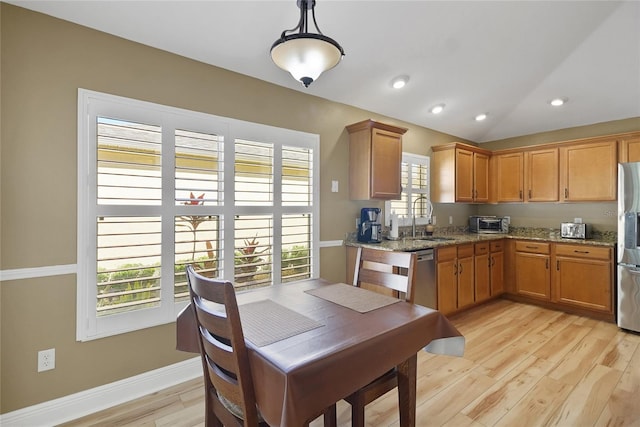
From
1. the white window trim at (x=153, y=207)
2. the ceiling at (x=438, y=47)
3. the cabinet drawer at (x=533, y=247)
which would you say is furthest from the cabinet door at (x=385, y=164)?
the cabinet drawer at (x=533, y=247)

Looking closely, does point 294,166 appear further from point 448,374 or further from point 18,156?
point 448,374

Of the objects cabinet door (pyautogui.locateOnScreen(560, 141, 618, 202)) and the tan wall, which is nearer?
the tan wall

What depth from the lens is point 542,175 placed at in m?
4.18

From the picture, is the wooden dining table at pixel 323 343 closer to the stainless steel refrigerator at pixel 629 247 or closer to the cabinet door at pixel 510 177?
the stainless steel refrigerator at pixel 629 247

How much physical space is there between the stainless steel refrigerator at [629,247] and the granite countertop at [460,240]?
234 millimetres

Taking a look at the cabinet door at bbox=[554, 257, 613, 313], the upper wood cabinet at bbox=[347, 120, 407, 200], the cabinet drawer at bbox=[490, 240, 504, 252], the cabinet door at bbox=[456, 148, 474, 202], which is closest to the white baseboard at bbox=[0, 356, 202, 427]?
the upper wood cabinet at bbox=[347, 120, 407, 200]

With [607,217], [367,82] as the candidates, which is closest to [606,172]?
[607,217]

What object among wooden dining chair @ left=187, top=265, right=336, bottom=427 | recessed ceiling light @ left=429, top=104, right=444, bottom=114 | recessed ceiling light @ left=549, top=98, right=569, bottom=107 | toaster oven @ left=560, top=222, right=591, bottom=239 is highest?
recessed ceiling light @ left=549, top=98, right=569, bottom=107

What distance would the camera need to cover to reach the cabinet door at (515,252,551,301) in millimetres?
3896

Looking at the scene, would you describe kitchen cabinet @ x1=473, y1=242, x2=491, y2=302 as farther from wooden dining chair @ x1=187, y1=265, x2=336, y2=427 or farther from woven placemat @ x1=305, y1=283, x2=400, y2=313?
wooden dining chair @ x1=187, y1=265, x2=336, y2=427

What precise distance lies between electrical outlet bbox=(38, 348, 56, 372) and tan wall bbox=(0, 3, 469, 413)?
0.02 meters

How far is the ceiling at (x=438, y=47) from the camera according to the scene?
2094 millimetres

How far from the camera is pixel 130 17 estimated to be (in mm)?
1973

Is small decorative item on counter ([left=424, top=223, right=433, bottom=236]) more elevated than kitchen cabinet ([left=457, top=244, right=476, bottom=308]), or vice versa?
small decorative item on counter ([left=424, top=223, right=433, bottom=236])
